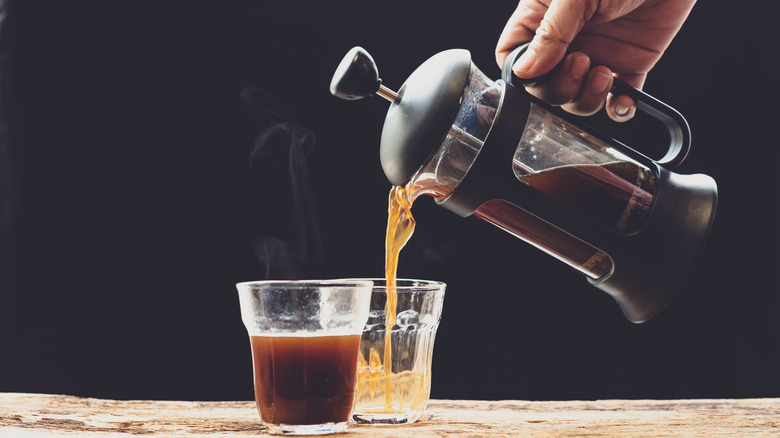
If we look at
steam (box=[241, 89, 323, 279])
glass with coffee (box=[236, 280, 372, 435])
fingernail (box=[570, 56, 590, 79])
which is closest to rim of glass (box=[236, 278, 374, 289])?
glass with coffee (box=[236, 280, 372, 435])

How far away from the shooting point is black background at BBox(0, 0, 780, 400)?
6.07 ft

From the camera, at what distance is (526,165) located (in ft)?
3.47

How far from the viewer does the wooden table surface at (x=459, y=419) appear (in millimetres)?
981

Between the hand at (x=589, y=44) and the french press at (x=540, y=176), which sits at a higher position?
the hand at (x=589, y=44)

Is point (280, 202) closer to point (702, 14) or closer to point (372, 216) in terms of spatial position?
point (372, 216)

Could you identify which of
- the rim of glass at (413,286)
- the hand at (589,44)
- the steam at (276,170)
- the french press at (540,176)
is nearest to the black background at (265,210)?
the steam at (276,170)

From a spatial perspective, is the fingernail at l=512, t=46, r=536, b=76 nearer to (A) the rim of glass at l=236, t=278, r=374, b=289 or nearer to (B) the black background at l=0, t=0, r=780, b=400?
(A) the rim of glass at l=236, t=278, r=374, b=289

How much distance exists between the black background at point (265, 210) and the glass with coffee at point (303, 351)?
849mm

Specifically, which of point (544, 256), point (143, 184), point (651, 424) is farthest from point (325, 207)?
point (651, 424)

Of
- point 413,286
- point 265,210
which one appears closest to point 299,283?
point 413,286

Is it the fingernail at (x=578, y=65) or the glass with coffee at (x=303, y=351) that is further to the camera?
the fingernail at (x=578, y=65)

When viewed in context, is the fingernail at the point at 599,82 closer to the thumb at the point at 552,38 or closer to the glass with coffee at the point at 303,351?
the thumb at the point at 552,38

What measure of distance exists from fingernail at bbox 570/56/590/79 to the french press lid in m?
0.31

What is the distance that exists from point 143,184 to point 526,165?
117cm
